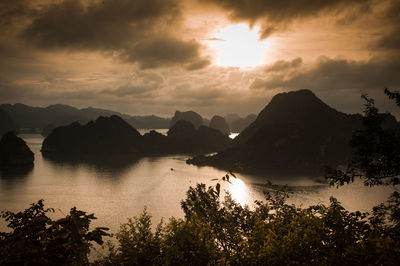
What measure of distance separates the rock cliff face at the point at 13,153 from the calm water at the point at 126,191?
19.7 m

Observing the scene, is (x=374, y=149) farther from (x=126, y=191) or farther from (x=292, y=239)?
(x=126, y=191)

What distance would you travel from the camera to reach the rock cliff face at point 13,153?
171m

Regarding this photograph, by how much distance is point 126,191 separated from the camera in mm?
113188

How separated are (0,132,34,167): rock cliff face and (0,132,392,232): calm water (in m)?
19.7

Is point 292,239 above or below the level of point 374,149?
below

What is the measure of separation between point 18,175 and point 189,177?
9395 centimetres

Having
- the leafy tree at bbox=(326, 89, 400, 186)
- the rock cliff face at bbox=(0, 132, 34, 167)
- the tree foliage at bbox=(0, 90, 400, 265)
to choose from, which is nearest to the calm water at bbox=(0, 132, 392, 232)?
the rock cliff face at bbox=(0, 132, 34, 167)

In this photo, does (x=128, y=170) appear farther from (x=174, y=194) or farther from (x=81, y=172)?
(x=174, y=194)

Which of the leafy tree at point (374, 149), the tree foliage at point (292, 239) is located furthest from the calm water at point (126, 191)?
the leafy tree at point (374, 149)

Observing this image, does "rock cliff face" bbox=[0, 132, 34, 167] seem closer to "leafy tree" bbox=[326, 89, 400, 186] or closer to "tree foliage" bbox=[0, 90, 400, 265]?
"tree foliage" bbox=[0, 90, 400, 265]

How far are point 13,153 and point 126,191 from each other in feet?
358

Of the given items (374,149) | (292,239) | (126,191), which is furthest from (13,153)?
(374,149)

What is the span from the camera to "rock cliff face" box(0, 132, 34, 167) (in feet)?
562

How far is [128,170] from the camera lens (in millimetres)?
170375
